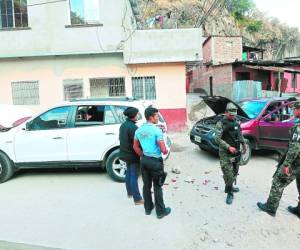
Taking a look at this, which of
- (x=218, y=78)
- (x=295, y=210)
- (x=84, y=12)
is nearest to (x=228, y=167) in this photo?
(x=295, y=210)

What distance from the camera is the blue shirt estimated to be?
4.79 metres

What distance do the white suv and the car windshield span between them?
3.06 metres

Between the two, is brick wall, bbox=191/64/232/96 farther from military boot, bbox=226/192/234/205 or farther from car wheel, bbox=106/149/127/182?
military boot, bbox=226/192/234/205

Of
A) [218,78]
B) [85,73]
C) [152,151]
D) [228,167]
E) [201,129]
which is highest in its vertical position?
[85,73]

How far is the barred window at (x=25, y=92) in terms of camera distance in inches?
508

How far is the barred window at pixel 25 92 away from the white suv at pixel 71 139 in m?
5.95

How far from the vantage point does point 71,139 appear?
700 centimetres

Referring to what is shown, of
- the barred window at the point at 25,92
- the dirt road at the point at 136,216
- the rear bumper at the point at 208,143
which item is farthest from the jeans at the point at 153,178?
the barred window at the point at 25,92

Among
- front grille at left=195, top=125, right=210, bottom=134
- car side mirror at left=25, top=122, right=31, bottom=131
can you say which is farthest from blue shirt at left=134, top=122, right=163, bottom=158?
front grille at left=195, top=125, right=210, bottom=134

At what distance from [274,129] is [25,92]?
946 centimetres

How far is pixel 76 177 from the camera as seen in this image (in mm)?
7453

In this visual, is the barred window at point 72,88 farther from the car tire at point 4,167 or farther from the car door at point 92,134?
the car tire at point 4,167

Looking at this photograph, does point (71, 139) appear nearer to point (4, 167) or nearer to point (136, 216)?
point (4, 167)

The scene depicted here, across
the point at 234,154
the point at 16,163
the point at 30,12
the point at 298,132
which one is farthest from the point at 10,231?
the point at 30,12
